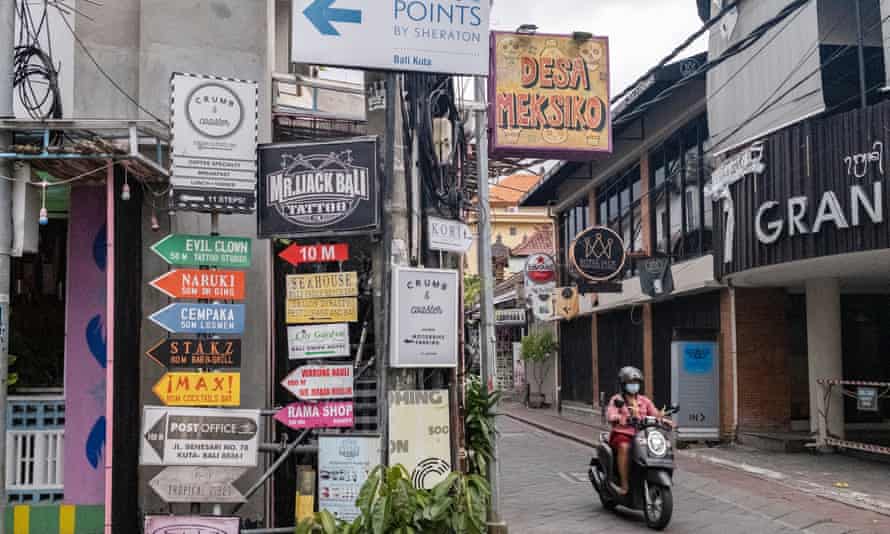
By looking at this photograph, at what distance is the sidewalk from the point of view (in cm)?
1191

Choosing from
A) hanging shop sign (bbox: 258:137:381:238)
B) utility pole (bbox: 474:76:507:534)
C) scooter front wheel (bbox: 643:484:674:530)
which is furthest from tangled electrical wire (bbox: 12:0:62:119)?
scooter front wheel (bbox: 643:484:674:530)

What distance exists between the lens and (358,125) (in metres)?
10.4

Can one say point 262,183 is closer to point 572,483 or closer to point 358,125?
point 358,125

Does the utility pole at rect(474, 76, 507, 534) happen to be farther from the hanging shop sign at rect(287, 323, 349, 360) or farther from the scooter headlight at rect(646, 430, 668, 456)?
the scooter headlight at rect(646, 430, 668, 456)

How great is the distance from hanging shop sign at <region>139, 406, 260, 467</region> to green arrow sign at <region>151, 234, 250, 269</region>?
1.32 metres

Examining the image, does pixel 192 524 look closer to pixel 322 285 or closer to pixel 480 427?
Result: pixel 322 285

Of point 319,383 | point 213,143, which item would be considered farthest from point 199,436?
point 213,143

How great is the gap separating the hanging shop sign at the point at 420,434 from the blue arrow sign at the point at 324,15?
3.14 m

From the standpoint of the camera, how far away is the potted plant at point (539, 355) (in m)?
31.7

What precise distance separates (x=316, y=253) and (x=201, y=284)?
1084 millimetres

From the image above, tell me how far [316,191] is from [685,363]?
1127cm

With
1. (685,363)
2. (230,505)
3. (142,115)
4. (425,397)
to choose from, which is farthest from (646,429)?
(685,363)

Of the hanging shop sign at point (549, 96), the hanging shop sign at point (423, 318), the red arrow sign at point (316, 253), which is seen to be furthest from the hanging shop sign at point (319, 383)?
the hanging shop sign at point (549, 96)

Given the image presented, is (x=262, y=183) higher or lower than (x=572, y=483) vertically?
higher
